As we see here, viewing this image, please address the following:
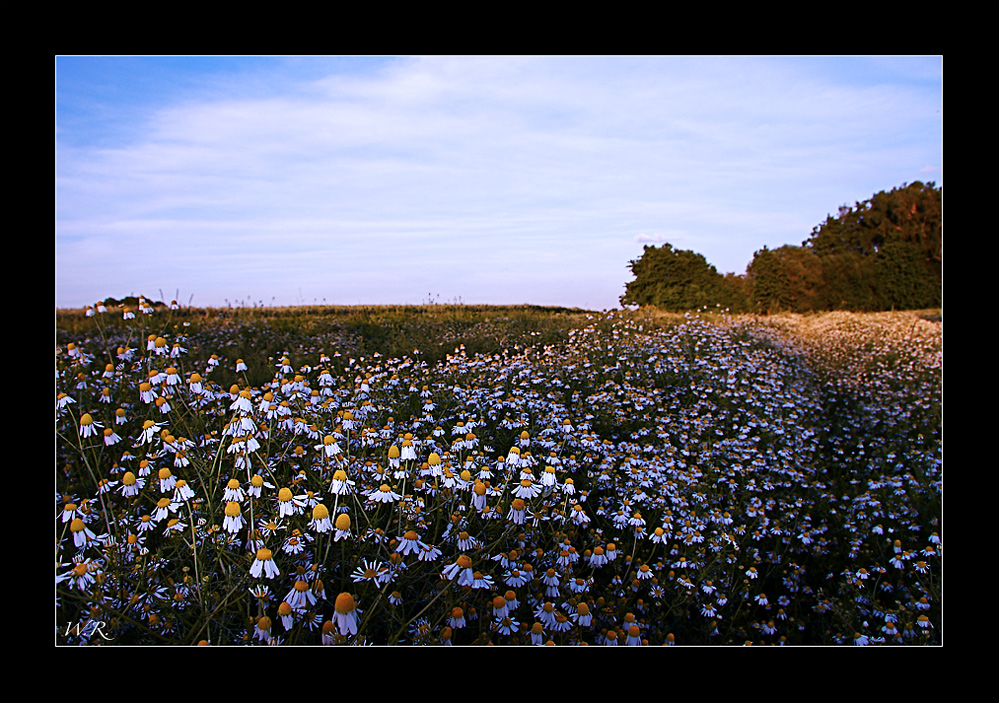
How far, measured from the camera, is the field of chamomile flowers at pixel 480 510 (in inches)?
63.5

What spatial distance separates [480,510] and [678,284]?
4778 mm

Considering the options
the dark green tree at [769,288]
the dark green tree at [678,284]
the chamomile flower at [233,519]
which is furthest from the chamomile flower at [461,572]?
the dark green tree at [769,288]

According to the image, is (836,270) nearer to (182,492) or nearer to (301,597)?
(301,597)

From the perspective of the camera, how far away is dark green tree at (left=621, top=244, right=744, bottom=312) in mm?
4746

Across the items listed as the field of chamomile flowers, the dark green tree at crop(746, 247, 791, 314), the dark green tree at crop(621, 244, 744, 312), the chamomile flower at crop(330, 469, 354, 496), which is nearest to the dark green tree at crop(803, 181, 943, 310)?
the dark green tree at crop(746, 247, 791, 314)

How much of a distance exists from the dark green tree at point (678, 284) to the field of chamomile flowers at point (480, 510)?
4.63 ft

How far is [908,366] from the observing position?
4902mm

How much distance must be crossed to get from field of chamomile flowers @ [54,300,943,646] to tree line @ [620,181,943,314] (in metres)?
1.49

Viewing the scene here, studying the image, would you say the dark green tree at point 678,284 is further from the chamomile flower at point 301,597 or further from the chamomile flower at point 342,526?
the chamomile flower at point 301,597
